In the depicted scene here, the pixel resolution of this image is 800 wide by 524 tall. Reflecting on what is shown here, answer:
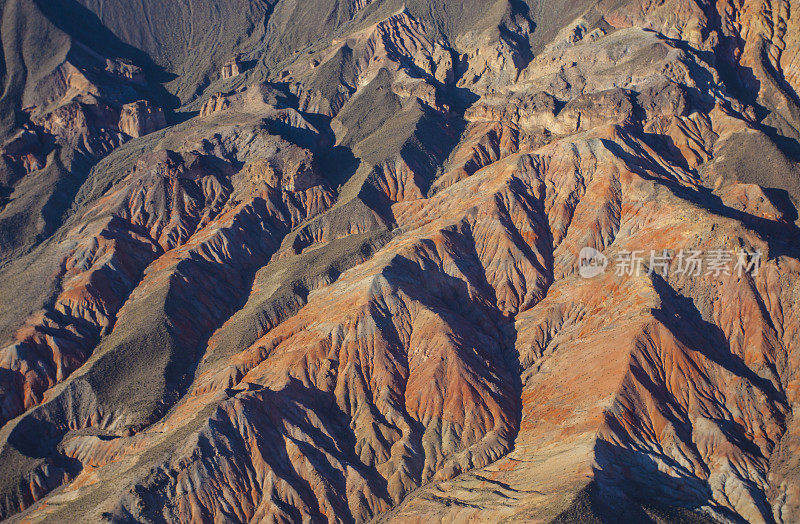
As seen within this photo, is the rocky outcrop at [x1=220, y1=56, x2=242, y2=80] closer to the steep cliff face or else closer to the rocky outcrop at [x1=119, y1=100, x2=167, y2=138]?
the steep cliff face

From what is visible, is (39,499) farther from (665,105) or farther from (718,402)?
(665,105)

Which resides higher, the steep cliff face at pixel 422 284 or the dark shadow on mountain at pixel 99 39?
the dark shadow on mountain at pixel 99 39

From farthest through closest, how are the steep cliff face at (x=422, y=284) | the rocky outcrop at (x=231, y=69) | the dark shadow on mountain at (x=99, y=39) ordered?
the rocky outcrop at (x=231, y=69) → the dark shadow on mountain at (x=99, y=39) → the steep cliff face at (x=422, y=284)

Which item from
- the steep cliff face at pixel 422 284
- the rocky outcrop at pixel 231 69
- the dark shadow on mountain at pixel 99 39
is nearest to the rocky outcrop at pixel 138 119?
the steep cliff face at pixel 422 284

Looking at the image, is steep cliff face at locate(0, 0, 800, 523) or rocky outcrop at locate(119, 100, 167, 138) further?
rocky outcrop at locate(119, 100, 167, 138)

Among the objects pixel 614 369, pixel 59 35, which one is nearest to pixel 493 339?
pixel 614 369

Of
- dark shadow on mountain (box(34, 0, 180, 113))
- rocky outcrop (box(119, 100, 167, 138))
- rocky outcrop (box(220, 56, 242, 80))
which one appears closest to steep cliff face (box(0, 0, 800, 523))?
rocky outcrop (box(119, 100, 167, 138))

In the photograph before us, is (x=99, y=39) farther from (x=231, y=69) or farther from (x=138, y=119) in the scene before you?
(x=138, y=119)

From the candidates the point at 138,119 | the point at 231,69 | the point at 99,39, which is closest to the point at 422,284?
the point at 138,119

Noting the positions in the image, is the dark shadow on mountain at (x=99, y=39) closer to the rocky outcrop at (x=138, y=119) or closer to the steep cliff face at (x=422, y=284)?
the steep cliff face at (x=422, y=284)
